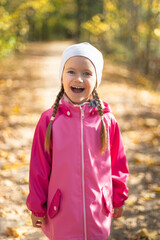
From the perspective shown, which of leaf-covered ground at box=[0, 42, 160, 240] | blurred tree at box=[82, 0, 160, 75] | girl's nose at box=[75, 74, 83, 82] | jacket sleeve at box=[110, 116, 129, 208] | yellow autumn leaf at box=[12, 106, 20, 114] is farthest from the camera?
blurred tree at box=[82, 0, 160, 75]

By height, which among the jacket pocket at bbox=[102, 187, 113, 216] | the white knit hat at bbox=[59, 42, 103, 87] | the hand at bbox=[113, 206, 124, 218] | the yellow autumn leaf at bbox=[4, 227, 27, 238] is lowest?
the yellow autumn leaf at bbox=[4, 227, 27, 238]

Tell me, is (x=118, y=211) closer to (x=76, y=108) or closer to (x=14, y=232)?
(x=76, y=108)

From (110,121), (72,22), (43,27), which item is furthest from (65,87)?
A: (43,27)

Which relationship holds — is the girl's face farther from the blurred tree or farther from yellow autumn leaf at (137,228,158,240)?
the blurred tree

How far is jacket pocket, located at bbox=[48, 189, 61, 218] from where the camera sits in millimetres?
1933

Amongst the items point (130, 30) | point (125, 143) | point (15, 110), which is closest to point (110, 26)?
point (130, 30)

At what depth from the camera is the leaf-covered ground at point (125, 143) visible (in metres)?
3.26

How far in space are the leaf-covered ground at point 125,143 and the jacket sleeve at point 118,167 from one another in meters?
1.13

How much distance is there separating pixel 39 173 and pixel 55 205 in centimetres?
24

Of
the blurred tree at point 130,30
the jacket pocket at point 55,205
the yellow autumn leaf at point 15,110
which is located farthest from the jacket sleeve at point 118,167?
the blurred tree at point 130,30

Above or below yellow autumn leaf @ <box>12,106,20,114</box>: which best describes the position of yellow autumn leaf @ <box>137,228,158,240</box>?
below

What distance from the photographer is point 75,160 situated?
192cm

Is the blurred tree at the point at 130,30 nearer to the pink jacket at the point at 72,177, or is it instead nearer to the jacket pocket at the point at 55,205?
the pink jacket at the point at 72,177

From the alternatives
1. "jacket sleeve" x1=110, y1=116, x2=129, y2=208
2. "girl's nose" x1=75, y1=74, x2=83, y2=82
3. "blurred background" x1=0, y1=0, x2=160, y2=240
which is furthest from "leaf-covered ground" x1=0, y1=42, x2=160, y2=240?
"girl's nose" x1=75, y1=74, x2=83, y2=82
